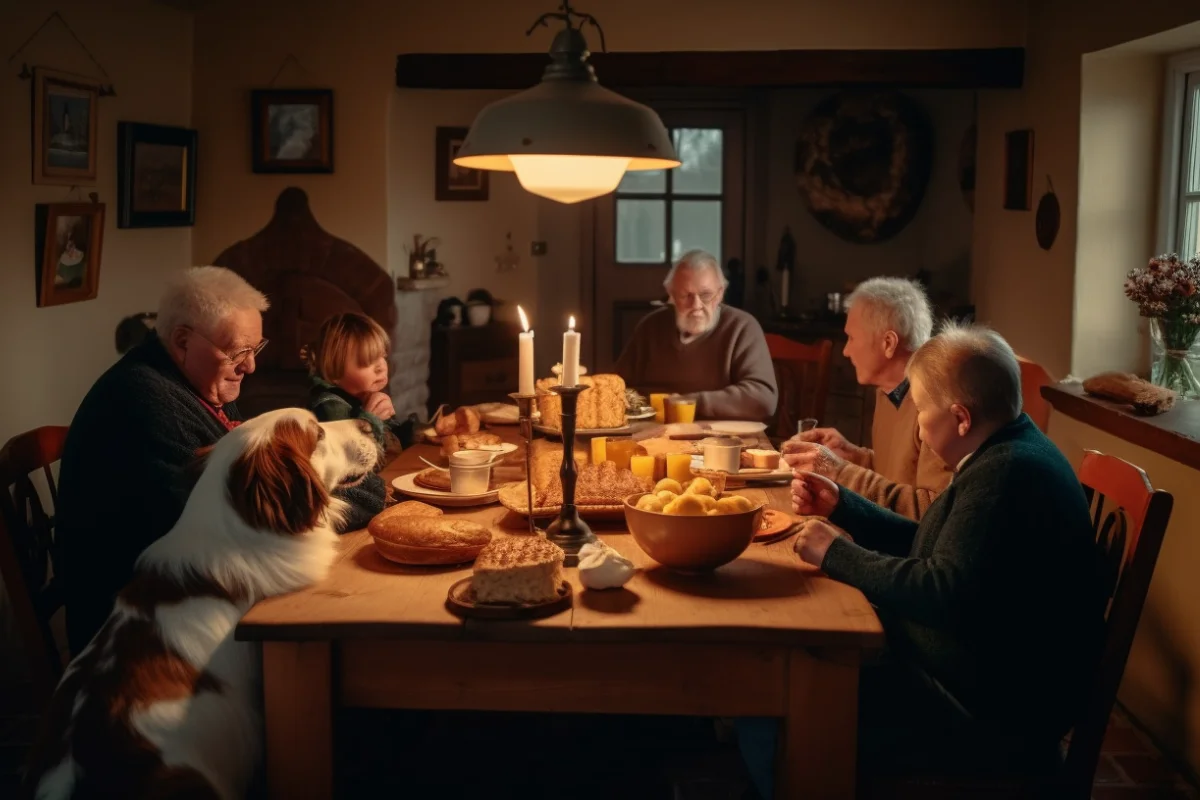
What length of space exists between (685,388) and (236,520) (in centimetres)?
260

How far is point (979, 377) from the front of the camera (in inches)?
76.7

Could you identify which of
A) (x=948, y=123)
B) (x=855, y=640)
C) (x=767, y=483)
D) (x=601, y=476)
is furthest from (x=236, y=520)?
(x=948, y=123)

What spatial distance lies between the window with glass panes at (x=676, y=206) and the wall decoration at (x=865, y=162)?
52cm

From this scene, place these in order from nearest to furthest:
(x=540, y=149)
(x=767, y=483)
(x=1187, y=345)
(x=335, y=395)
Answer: (x=540, y=149)
(x=767, y=483)
(x=335, y=395)
(x=1187, y=345)

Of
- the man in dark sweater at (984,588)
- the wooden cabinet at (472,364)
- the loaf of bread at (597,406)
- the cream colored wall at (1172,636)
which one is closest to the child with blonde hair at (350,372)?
the loaf of bread at (597,406)

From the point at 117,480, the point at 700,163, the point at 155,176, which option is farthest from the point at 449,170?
the point at 117,480

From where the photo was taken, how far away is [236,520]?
1924mm

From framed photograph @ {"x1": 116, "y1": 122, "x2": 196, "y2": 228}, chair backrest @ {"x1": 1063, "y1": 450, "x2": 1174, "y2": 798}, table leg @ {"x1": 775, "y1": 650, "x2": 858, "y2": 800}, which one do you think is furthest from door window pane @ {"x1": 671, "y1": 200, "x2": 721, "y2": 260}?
table leg @ {"x1": 775, "y1": 650, "x2": 858, "y2": 800}

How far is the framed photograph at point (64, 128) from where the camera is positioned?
11.5 feet

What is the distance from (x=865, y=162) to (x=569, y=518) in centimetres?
495

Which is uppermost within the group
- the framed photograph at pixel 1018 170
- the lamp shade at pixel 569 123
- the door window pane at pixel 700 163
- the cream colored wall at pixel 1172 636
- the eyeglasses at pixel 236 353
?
the door window pane at pixel 700 163

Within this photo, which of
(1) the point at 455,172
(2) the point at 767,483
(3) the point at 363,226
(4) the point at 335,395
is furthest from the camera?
(1) the point at 455,172

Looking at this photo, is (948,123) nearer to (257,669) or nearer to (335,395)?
(335,395)

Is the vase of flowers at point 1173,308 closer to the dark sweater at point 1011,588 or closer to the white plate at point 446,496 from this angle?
the dark sweater at point 1011,588
